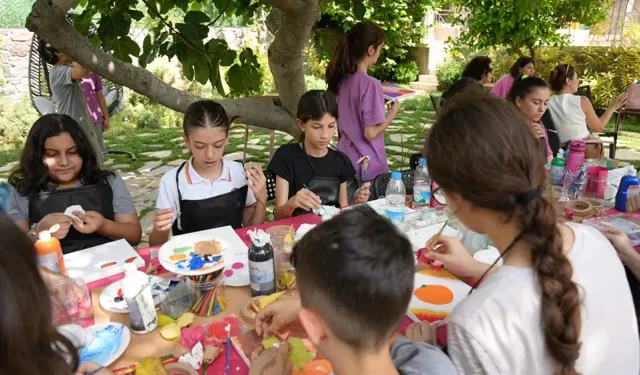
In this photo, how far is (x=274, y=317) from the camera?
140 centimetres

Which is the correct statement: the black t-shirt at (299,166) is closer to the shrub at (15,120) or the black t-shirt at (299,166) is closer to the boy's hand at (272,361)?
the boy's hand at (272,361)

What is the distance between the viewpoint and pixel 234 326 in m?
1.45

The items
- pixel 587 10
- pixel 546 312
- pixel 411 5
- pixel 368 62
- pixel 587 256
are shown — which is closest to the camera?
pixel 546 312

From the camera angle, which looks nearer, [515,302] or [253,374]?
[515,302]

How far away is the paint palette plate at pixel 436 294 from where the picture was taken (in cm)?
155

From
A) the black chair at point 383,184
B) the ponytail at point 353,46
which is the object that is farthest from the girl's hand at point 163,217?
the ponytail at point 353,46

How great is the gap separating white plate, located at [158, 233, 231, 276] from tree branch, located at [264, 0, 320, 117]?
4.53 ft

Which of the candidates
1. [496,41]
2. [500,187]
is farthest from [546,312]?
[496,41]

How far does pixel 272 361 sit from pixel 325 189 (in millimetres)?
1512

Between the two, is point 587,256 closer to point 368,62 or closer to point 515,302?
point 515,302

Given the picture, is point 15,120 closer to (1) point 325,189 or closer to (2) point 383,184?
(1) point 325,189

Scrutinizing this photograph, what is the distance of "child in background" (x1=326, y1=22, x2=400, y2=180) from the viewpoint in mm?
3121

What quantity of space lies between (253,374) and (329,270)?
49cm

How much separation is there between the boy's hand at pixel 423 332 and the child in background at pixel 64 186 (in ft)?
4.89
